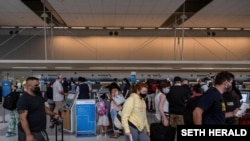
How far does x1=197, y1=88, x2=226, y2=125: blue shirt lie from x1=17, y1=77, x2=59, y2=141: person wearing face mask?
7.53ft

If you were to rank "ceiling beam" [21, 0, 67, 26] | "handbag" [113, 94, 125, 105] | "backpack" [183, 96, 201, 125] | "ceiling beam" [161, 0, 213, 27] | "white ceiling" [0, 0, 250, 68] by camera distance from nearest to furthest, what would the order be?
1. "backpack" [183, 96, 201, 125]
2. "handbag" [113, 94, 125, 105]
3. "white ceiling" [0, 0, 250, 68]
4. "ceiling beam" [161, 0, 213, 27]
5. "ceiling beam" [21, 0, 67, 26]

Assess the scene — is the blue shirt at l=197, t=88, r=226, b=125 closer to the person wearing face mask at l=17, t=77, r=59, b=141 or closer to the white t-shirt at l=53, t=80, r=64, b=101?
the person wearing face mask at l=17, t=77, r=59, b=141

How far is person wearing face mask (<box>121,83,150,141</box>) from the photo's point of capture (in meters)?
4.89

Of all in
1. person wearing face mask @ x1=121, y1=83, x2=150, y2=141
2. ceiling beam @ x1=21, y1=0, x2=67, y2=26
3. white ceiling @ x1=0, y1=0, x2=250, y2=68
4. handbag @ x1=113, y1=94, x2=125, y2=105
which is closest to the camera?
person wearing face mask @ x1=121, y1=83, x2=150, y2=141

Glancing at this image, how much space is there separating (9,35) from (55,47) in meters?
3.34

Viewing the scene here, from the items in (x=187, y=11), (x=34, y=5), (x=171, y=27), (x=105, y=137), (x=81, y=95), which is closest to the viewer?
(x=105, y=137)

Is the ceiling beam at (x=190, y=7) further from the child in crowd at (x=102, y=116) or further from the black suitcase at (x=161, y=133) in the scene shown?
the black suitcase at (x=161, y=133)

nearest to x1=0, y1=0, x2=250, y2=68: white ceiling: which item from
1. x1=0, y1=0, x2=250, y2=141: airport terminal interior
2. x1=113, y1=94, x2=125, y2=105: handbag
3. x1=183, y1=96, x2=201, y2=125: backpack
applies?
x1=0, y1=0, x2=250, y2=141: airport terminal interior

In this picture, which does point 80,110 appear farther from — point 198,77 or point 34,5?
point 198,77

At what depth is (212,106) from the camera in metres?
3.94

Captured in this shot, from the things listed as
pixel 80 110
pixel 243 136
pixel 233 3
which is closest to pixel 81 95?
pixel 80 110

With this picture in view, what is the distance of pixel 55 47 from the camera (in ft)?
76.4

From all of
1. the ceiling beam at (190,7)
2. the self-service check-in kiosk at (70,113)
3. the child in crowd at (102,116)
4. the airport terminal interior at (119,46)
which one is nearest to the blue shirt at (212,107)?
the child in crowd at (102,116)

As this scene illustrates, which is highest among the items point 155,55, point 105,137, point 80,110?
point 155,55
